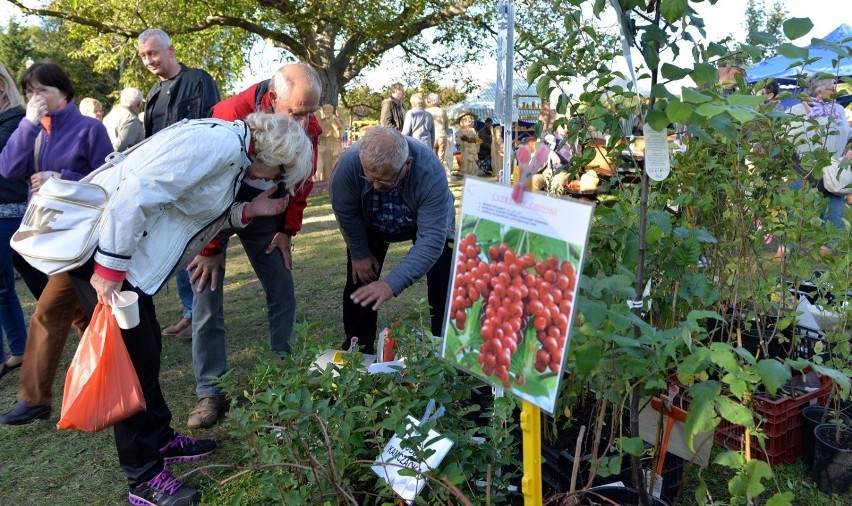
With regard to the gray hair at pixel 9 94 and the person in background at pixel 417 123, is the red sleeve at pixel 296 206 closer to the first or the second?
the gray hair at pixel 9 94

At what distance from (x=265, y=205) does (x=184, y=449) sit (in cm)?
111

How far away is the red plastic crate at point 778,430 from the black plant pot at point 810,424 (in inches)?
0.7

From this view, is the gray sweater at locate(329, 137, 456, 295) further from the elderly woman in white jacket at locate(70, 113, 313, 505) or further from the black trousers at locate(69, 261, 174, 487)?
the black trousers at locate(69, 261, 174, 487)

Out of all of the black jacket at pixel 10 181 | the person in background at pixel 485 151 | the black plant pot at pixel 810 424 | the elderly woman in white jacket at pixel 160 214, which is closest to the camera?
the elderly woman in white jacket at pixel 160 214

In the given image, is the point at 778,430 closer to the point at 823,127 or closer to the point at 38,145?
the point at 823,127

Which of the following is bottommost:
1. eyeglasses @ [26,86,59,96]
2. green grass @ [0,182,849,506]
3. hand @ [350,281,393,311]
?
green grass @ [0,182,849,506]

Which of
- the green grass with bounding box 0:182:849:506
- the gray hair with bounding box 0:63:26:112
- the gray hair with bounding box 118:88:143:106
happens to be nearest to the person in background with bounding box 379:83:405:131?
the gray hair with bounding box 118:88:143:106

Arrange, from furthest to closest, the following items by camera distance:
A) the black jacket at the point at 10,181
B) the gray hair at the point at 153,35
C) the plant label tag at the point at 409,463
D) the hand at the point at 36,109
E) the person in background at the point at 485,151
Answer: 1. the person in background at the point at 485,151
2. the gray hair at the point at 153,35
3. the black jacket at the point at 10,181
4. the hand at the point at 36,109
5. the plant label tag at the point at 409,463

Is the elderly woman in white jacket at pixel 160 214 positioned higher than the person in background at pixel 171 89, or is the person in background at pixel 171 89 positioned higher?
the person in background at pixel 171 89

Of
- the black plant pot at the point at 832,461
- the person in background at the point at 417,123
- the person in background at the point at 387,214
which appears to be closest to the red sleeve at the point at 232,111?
the person in background at the point at 387,214

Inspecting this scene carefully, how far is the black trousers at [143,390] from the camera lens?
7.71ft

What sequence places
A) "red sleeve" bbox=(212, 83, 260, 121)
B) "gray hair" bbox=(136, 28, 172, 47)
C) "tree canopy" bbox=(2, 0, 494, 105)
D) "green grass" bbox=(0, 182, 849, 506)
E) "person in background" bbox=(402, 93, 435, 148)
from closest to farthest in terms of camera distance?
"green grass" bbox=(0, 182, 849, 506), "red sleeve" bbox=(212, 83, 260, 121), "gray hair" bbox=(136, 28, 172, 47), "person in background" bbox=(402, 93, 435, 148), "tree canopy" bbox=(2, 0, 494, 105)

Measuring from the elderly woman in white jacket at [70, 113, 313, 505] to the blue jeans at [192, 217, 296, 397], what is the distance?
0.49m

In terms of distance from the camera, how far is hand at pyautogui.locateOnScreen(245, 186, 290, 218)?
2.83 m
